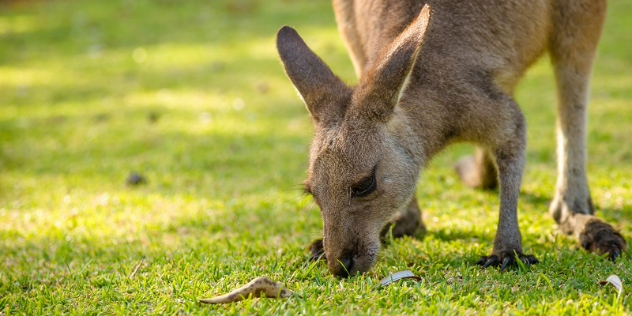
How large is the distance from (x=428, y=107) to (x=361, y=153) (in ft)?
1.78

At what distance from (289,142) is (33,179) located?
2164mm

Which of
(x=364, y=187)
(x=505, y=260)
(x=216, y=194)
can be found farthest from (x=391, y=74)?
(x=216, y=194)

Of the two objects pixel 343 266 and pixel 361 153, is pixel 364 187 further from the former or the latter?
pixel 343 266

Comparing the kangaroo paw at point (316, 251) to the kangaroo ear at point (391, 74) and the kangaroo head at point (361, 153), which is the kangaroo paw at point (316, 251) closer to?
the kangaroo head at point (361, 153)

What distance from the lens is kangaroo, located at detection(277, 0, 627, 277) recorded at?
2.96m

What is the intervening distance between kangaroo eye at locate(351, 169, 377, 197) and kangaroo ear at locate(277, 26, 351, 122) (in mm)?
329

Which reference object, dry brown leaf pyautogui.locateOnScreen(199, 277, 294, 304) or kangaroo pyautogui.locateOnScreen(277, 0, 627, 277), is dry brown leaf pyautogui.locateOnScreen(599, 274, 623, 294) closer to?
kangaroo pyautogui.locateOnScreen(277, 0, 627, 277)

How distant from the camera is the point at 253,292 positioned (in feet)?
8.69

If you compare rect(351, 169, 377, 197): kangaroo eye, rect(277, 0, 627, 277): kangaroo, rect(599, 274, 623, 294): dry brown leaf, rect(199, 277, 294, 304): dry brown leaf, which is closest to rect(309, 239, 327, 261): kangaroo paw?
rect(277, 0, 627, 277): kangaroo

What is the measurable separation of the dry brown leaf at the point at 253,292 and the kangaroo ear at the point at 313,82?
82 centimetres

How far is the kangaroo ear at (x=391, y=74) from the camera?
294 cm

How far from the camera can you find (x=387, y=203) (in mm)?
3070

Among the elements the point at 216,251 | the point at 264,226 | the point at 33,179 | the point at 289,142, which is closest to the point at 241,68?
the point at 289,142

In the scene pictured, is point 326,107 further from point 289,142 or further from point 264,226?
point 289,142
